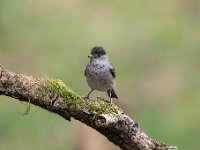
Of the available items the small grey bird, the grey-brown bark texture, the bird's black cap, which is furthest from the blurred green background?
the grey-brown bark texture

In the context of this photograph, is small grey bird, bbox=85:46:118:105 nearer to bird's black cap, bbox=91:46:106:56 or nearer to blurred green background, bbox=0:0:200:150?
bird's black cap, bbox=91:46:106:56

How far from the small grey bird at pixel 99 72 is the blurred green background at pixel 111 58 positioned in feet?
→ 13.7

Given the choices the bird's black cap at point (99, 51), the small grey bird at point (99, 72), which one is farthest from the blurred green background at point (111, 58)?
the bird's black cap at point (99, 51)

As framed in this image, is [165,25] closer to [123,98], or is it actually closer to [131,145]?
[123,98]

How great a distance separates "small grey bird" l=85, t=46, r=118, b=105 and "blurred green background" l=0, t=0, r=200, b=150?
4.18 metres

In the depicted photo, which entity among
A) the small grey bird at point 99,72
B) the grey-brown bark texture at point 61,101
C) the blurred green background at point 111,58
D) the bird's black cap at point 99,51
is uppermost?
the blurred green background at point 111,58

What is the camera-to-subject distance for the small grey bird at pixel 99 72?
1028cm

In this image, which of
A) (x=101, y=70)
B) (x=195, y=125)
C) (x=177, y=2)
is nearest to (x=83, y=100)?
(x=101, y=70)

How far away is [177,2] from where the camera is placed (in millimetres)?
23578

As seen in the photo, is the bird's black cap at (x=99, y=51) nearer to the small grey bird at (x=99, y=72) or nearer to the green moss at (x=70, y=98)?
the small grey bird at (x=99, y=72)

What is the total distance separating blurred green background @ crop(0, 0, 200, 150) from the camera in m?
15.4

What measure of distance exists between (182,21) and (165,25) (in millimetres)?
590

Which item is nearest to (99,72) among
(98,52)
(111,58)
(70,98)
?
(98,52)

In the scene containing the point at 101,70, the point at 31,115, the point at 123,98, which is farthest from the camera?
the point at 123,98
